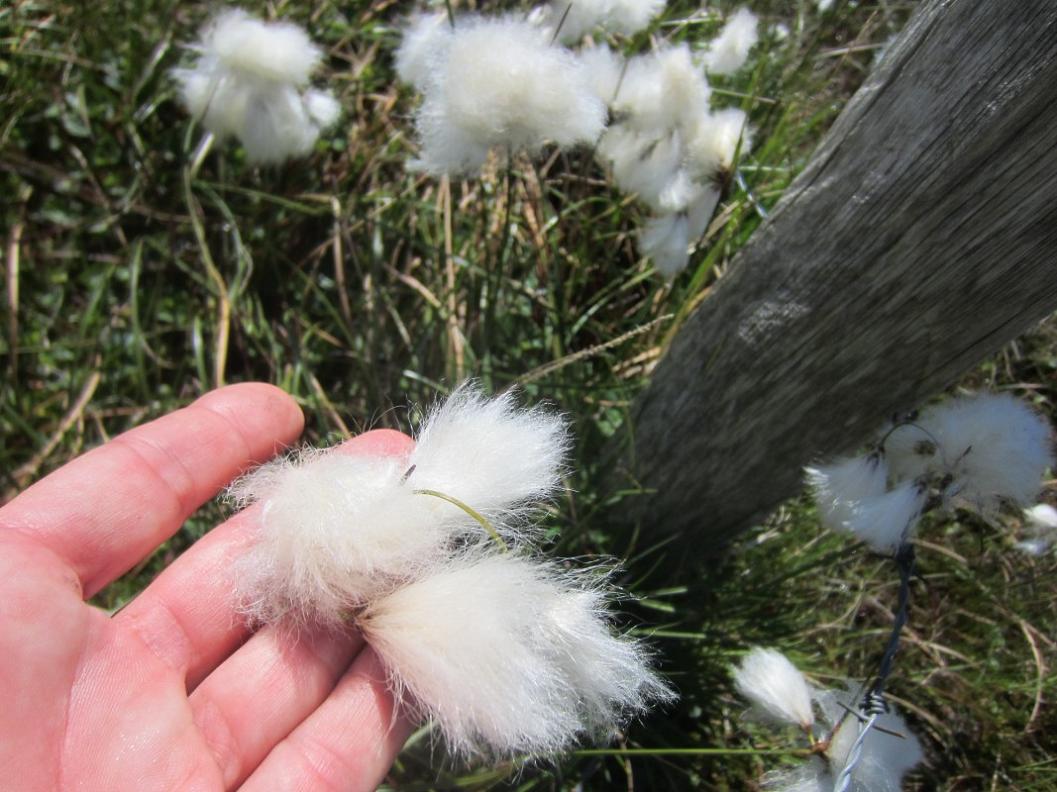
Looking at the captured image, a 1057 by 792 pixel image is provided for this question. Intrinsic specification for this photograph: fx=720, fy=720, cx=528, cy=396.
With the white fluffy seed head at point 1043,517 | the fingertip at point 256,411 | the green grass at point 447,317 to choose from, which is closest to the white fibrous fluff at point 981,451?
the green grass at point 447,317

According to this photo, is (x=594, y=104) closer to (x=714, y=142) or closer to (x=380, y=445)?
(x=714, y=142)

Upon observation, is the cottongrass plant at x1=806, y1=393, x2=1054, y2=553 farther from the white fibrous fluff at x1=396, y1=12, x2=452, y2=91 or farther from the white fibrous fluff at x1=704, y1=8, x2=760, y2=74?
the white fibrous fluff at x1=396, y1=12, x2=452, y2=91

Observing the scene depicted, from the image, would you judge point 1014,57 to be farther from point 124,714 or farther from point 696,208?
point 124,714

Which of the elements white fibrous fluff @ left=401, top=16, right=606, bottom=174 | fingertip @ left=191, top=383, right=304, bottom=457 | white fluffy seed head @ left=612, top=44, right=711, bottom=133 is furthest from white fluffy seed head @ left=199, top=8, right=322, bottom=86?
fingertip @ left=191, top=383, right=304, bottom=457

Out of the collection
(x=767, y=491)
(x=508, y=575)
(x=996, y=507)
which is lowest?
(x=508, y=575)

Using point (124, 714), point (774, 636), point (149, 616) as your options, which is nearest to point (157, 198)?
point (149, 616)

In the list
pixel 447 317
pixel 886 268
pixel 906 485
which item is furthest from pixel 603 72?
pixel 906 485
